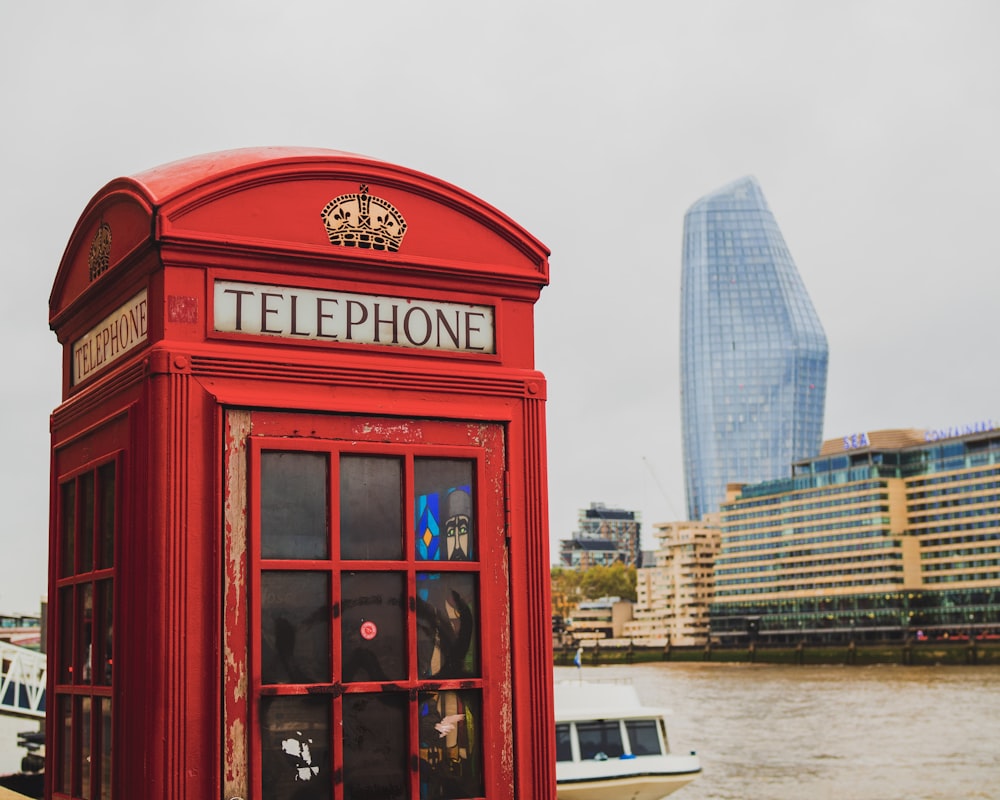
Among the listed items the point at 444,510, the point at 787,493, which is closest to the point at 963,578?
the point at 787,493

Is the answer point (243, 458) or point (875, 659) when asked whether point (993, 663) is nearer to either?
point (875, 659)

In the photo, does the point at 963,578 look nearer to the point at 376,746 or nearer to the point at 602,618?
the point at 602,618

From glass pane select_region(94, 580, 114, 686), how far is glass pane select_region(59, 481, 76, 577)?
366 mm

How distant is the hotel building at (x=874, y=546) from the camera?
4719 inches

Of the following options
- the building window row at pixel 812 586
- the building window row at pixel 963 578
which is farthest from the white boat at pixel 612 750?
the building window row at pixel 812 586

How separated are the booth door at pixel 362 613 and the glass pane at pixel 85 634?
2.31 feet

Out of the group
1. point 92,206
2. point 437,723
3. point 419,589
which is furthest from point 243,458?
point 92,206

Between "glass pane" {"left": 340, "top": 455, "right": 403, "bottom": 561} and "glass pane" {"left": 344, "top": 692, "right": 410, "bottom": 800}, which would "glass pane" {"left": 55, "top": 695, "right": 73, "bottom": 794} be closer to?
"glass pane" {"left": 344, "top": 692, "right": 410, "bottom": 800}

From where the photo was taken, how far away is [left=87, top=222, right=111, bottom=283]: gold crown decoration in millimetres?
4715

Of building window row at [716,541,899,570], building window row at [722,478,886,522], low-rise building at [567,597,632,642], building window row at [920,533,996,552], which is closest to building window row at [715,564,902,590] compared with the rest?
building window row at [716,541,899,570]

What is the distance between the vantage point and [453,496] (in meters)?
4.35

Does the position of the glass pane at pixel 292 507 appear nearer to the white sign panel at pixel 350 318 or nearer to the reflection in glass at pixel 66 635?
the white sign panel at pixel 350 318

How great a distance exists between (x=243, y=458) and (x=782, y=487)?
139 meters

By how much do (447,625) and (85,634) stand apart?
1.20m
